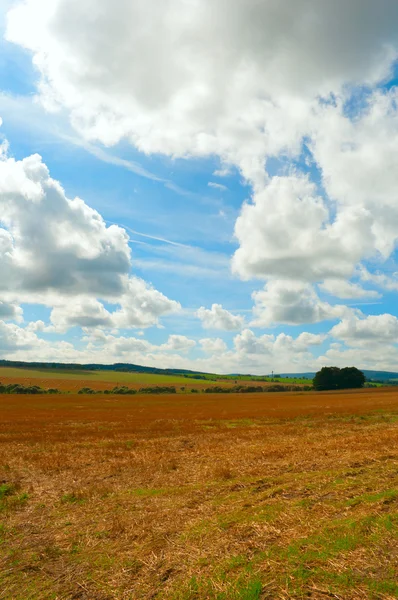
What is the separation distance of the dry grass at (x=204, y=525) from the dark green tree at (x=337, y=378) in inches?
5296

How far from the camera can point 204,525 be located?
10039 millimetres

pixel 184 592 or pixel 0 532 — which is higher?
pixel 184 592

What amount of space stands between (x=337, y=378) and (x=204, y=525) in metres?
148

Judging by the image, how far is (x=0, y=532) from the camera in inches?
414

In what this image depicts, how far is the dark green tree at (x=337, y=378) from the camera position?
147 m

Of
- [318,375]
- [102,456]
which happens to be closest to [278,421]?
[102,456]

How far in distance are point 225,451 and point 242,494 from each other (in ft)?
28.4

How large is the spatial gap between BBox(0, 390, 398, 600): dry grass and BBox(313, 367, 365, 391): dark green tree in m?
135

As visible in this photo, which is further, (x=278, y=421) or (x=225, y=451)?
(x=278, y=421)

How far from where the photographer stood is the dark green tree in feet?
483

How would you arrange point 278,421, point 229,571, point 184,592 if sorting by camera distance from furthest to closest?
point 278,421
point 229,571
point 184,592

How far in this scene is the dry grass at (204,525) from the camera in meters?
7.21

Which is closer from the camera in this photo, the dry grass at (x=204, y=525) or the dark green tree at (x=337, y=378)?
the dry grass at (x=204, y=525)

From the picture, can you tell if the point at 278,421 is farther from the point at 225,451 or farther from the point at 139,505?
the point at 139,505
